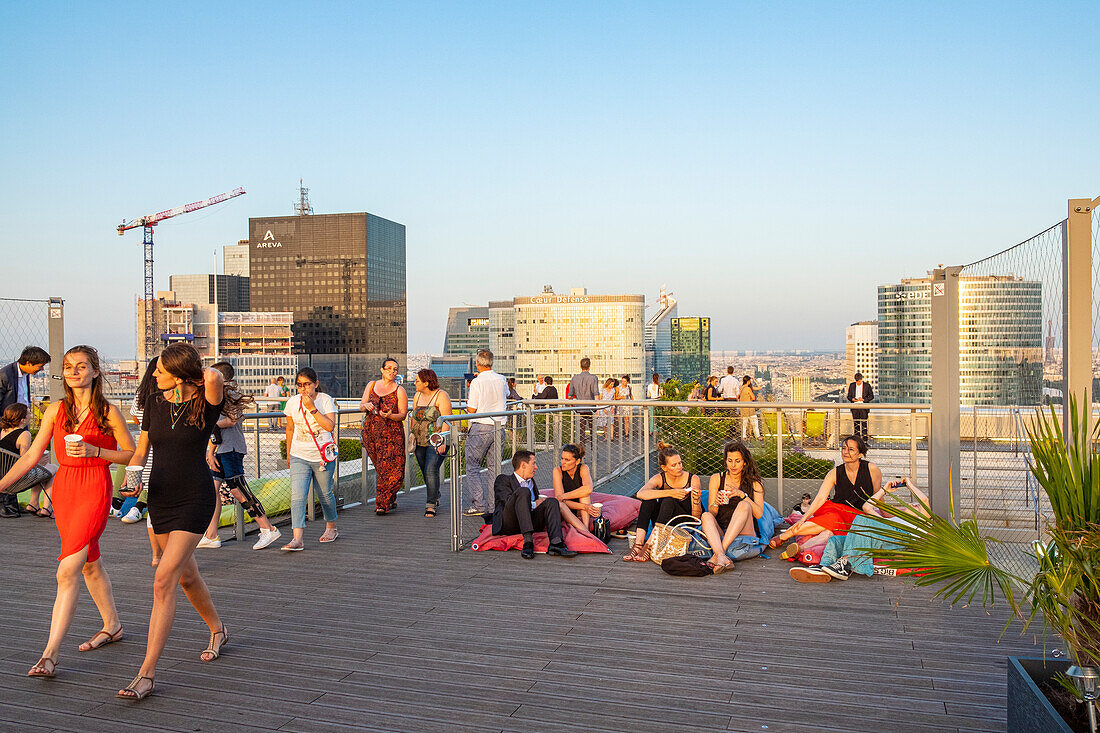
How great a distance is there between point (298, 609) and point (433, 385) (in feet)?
13.0

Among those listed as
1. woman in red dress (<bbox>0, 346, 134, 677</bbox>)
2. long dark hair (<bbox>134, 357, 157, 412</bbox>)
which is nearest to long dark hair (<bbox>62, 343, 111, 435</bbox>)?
woman in red dress (<bbox>0, 346, 134, 677</bbox>)

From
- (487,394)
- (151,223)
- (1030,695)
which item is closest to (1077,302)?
(1030,695)

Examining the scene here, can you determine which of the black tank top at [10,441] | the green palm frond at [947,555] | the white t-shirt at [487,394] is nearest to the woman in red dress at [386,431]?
the white t-shirt at [487,394]

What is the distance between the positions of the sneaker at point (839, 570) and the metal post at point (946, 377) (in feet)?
3.88

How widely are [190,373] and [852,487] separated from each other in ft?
18.1

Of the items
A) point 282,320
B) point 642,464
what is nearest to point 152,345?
point 282,320

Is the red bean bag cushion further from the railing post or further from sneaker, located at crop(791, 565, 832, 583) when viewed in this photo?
the railing post

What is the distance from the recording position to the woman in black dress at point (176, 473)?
428 cm

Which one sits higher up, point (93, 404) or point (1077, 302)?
point (1077, 302)

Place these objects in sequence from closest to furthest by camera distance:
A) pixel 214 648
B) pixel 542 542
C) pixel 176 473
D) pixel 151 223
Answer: pixel 176 473
pixel 214 648
pixel 542 542
pixel 151 223

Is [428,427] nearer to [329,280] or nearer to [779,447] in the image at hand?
[779,447]

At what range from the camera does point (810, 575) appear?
257 inches

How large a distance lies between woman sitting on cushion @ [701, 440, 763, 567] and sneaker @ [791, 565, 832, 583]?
0.72 meters

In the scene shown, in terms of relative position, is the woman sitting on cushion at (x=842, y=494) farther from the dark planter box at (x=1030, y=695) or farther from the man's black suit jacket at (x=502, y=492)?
the dark planter box at (x=1030, y=695)
